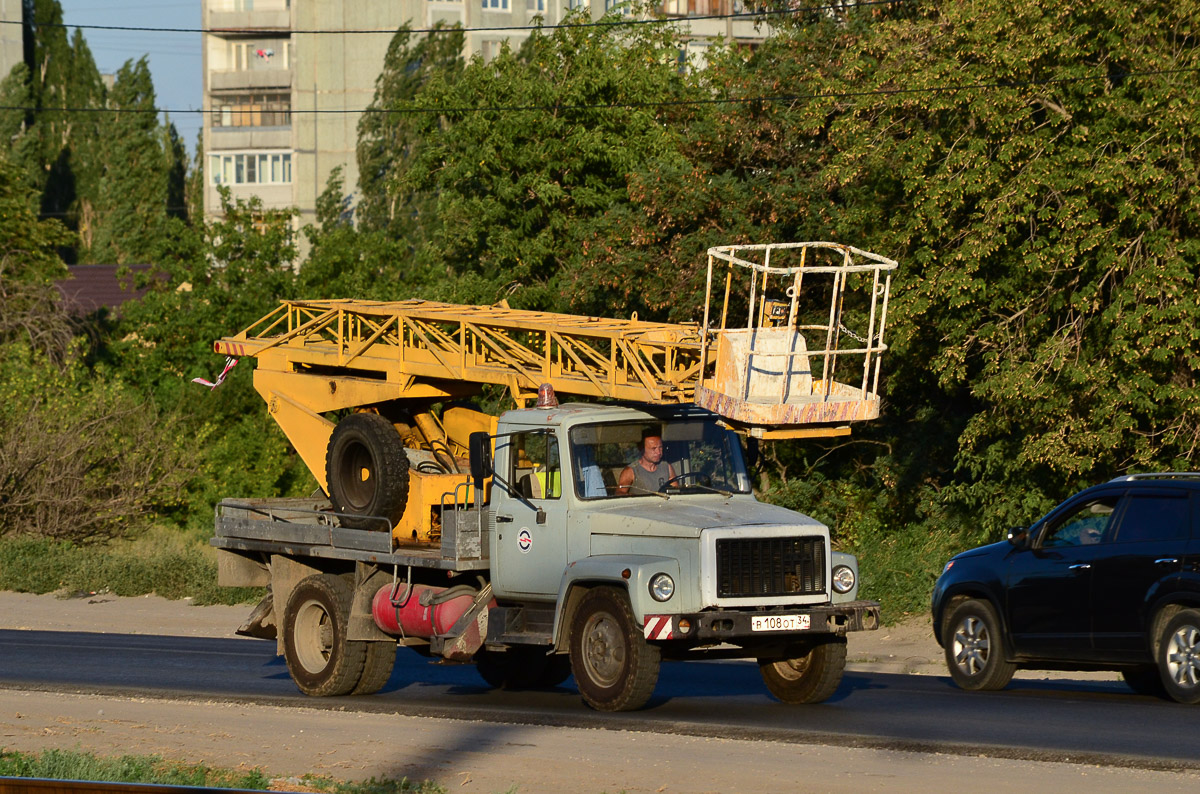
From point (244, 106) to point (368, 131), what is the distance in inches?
485

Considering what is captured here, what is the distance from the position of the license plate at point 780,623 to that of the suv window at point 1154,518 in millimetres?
3097

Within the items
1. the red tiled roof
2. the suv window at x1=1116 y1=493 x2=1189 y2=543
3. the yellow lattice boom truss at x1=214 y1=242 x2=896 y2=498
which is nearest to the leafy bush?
the yellow lattice boom truss at x1=214 y1=242 x2=896 y2=498

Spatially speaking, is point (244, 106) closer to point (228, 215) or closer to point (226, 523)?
point (228, 215)

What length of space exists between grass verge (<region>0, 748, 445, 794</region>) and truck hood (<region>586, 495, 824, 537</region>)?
10.1ft

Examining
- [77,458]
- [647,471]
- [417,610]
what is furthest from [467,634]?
[77,458]

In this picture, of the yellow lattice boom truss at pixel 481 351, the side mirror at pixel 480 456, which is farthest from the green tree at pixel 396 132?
the side mirror at pixel 480 456

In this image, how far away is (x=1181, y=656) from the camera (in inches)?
497

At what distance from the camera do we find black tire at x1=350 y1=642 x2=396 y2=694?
14570 mm

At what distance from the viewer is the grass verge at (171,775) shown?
948 cm

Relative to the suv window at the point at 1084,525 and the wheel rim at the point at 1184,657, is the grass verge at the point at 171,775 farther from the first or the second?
the suv window at the point at 1084,525

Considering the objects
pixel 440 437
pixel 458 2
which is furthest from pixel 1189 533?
pixel 458 2

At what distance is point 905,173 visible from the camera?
70.2 feet

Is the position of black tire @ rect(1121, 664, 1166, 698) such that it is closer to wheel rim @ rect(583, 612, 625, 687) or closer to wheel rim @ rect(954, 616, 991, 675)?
wheel rim @ rect(954, 616, 991, 675)

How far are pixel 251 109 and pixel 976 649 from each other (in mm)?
73927
